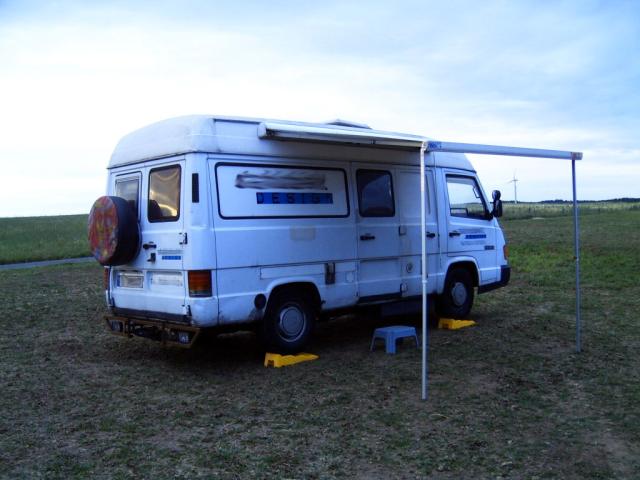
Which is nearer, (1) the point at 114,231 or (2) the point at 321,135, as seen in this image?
(2) the point at 321,135

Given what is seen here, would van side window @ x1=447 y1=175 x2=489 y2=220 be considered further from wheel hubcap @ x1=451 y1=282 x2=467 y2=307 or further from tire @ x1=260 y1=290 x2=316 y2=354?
tire @ x1=260 y1=290 x2=316 y2=354

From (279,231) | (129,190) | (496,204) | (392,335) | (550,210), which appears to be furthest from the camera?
(550,210)

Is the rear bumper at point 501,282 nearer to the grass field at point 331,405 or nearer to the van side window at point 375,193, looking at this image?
the grass field at point 331,405

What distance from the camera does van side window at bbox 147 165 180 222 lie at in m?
6.80

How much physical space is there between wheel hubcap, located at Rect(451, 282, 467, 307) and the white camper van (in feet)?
3.51

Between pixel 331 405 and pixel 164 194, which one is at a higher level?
pixel 164 194

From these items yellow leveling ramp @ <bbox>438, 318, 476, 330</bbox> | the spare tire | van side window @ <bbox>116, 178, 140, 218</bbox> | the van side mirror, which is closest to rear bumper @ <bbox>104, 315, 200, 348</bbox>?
the spare tire

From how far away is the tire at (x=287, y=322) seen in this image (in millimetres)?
7176

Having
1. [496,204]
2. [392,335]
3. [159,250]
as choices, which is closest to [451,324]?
[392,335]

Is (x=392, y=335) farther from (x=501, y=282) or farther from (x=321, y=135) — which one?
(x=501, y=282)

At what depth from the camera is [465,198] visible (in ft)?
31.1

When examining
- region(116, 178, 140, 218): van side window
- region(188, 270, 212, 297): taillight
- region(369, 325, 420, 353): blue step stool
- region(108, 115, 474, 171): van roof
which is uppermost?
region(108, 115, 474, 171): van roof

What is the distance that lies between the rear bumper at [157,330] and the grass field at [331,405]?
1.32ft

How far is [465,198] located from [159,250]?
4.57 meters
